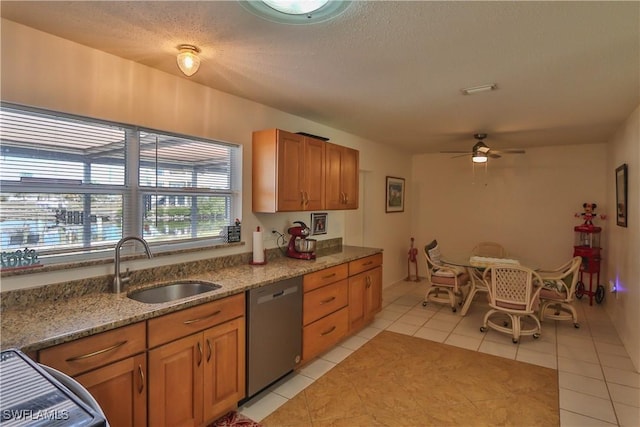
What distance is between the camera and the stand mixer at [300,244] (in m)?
3.46

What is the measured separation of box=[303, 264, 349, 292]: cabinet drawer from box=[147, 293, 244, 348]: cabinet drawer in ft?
2.48

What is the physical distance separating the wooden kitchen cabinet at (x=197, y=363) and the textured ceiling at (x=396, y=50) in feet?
5.15

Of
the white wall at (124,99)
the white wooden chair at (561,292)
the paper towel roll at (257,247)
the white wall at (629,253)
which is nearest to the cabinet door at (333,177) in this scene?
the white wall at (124,99)

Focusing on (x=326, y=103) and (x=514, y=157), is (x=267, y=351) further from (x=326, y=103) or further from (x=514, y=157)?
(x=514, y=157)

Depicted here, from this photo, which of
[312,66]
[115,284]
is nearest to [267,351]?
[115,284]

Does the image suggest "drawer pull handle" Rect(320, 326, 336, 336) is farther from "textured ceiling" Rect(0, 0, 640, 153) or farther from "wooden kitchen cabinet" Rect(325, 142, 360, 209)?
"textured ceiling" Rect(0, 0, 640, 153)

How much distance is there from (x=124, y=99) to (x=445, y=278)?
4116 mm

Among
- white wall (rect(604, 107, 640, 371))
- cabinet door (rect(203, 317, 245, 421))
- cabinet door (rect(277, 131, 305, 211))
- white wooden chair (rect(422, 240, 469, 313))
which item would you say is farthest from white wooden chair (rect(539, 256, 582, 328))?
cabinet door (rect(203, 317, 245, 421))

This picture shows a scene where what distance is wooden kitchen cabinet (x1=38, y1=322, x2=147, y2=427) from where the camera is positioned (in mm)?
1527

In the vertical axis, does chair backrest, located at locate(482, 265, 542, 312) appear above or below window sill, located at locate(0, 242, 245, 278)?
below

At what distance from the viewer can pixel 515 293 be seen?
3.72m

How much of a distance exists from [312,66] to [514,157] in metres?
4.77

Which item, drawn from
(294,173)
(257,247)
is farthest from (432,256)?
(257,247)

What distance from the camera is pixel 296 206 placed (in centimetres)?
327
